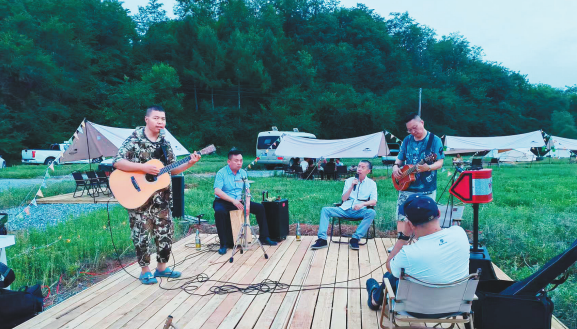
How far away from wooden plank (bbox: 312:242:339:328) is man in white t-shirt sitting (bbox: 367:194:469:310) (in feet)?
2.69

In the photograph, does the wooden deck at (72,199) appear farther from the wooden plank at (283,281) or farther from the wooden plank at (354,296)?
the wooden plank at (354,296)

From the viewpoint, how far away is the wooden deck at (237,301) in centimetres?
285

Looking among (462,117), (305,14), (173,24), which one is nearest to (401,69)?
(462,117)

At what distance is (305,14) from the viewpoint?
152ft

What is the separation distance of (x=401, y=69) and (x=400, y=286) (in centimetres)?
4744

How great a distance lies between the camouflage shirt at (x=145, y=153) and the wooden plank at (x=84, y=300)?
0.83 meters

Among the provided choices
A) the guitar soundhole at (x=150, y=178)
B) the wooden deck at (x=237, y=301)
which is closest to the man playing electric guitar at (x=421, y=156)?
the wooden deck at (x=237, y=301)

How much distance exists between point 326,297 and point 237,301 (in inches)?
30.7

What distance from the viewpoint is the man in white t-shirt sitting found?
2242 mm

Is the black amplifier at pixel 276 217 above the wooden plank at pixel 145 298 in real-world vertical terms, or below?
above

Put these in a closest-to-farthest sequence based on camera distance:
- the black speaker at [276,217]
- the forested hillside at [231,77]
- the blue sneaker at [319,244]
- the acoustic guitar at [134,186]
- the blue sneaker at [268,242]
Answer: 1. the acoustic guitar at [134,186]
2. the blue sneaker at [319,244]
3. the blue sneaker at [268,242]
4. the black speaker at [276,217]
5. the forested hillside at [231,77]

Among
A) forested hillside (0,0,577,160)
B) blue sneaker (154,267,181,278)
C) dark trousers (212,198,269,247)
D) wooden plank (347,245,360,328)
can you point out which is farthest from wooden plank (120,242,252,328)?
forested hillside (0,0,577,160)

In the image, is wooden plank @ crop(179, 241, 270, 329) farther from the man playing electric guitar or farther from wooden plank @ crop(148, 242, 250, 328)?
the man playing electric guitar

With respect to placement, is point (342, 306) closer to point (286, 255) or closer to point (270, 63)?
point (286, 255)
